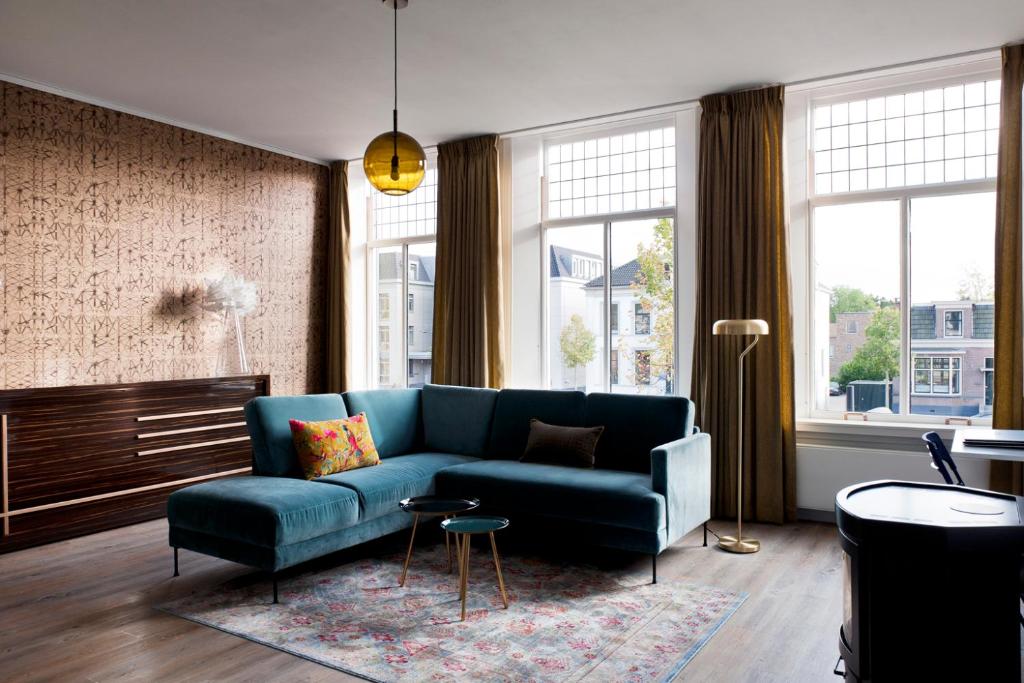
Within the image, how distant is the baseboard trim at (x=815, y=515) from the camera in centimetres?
510

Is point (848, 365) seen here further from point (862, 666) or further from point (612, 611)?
point (862, 666)

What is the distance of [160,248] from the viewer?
579cm

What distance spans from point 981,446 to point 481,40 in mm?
3420

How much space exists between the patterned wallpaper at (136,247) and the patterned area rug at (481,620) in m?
2.59

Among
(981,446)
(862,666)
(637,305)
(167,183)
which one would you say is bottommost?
(862,666)

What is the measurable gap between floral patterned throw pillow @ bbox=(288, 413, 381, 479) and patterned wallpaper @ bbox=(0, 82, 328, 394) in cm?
196

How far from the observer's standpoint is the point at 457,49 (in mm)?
4523

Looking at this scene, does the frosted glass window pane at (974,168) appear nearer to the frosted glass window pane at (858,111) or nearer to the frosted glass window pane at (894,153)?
the frosted glass window pane at (894,153)

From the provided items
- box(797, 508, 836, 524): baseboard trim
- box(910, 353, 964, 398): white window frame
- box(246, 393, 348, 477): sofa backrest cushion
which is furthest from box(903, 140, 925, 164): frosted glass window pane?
box(246, 393, 348, 477): sofa backrest cushion

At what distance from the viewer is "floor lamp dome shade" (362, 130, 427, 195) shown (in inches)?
136

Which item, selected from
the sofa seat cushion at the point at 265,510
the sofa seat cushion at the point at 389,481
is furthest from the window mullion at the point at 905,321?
the sofa seat cushion at the point at 265,510

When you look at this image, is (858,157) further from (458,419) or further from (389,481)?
(389,481)

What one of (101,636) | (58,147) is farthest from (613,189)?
(101,636)

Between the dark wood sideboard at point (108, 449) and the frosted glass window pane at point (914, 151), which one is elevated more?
the frosted glass window pane at point (914, 151)
